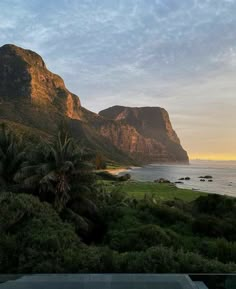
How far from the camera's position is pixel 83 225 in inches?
687

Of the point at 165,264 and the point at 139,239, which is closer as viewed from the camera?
the point at 165,264

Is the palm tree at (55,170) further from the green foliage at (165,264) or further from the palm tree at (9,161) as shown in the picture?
the green foliage at (165,264)

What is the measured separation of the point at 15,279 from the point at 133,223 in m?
15.4

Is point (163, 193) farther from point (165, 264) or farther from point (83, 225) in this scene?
point (165, 264)

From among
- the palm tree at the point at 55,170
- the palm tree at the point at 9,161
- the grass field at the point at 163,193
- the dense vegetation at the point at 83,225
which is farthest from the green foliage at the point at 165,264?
the grass field at the point at 163,193

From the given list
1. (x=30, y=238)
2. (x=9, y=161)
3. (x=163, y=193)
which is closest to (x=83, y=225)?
(x=30, y=238)

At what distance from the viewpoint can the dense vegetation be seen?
8.64 metres

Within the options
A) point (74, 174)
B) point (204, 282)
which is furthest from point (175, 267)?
point (74, 174)

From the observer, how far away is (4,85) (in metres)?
199

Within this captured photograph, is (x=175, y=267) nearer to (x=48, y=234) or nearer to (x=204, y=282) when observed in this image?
(x=204, y=282)

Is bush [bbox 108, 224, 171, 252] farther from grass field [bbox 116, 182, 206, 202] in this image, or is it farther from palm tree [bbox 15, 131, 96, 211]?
grass field [bbox 116, 182, 206, 202]

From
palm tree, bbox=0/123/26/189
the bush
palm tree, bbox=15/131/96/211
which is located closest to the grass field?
palm tree, bbox=0/123/26/189

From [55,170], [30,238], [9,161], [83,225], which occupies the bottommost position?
[83,225]

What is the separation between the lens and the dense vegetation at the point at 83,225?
864 centimetres
